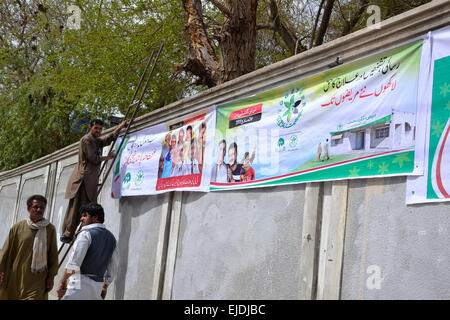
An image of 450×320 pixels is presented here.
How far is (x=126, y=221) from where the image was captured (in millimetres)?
7703

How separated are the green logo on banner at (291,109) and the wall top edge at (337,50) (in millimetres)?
189

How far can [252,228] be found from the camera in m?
5.18

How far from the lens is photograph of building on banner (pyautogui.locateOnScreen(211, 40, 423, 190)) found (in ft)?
12.4

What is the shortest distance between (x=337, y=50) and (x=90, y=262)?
2860 mm

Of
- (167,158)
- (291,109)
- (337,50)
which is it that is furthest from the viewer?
(167,158)

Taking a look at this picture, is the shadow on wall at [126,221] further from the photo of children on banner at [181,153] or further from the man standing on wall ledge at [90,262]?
the man standing on wall ledge at [90,262]

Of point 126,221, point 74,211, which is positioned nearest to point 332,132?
point 126,221

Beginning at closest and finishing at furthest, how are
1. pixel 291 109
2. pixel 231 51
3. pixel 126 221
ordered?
pixel 291 109 → pixel 126 221 → pixel 231 51

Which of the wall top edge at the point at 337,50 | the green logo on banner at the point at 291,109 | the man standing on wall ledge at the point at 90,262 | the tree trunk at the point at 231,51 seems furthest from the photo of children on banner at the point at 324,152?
the tree trunk at the point at 231,51

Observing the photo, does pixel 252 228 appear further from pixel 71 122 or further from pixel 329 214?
pixel 71 122

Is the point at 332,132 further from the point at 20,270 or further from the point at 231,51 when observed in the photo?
the point at 231,51

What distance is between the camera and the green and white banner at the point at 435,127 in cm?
342

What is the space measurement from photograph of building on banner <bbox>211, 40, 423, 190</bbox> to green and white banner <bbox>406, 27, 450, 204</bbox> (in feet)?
0.34
